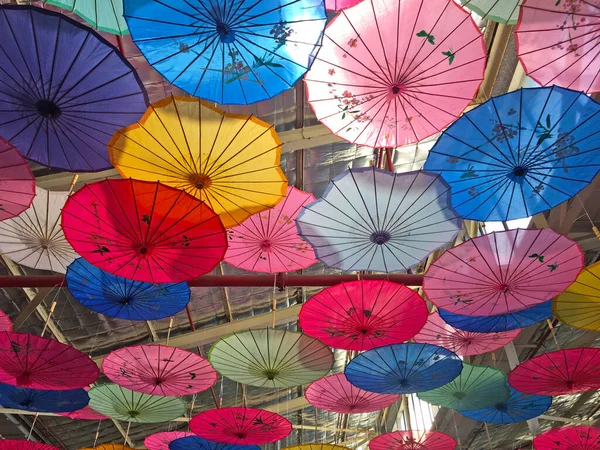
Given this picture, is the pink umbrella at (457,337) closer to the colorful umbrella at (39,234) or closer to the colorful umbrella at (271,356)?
the colorful umbrella at (271,356)

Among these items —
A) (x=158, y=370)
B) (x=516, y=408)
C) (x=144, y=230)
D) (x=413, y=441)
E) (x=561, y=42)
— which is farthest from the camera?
(x=413, y=441)

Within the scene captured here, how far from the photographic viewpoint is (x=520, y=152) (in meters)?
4.56

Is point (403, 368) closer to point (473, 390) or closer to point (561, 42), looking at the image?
point (473, 390)

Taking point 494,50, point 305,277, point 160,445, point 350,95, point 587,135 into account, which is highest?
point 494,50

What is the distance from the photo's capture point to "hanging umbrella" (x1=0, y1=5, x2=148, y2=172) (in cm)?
366

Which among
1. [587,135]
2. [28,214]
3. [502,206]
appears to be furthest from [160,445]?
A: [587,135]

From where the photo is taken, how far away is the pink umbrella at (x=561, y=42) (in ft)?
13.2

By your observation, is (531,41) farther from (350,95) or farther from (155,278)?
(155,278)

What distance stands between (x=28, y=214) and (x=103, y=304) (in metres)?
1.54

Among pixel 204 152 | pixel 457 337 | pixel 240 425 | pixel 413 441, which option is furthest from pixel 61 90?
pixel 413 441

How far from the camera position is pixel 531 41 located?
4.20m

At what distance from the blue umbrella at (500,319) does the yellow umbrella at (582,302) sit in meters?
0.28

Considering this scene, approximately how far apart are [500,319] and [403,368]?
1.43 meters

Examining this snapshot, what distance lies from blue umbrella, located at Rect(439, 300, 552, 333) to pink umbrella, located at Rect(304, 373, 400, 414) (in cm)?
203
